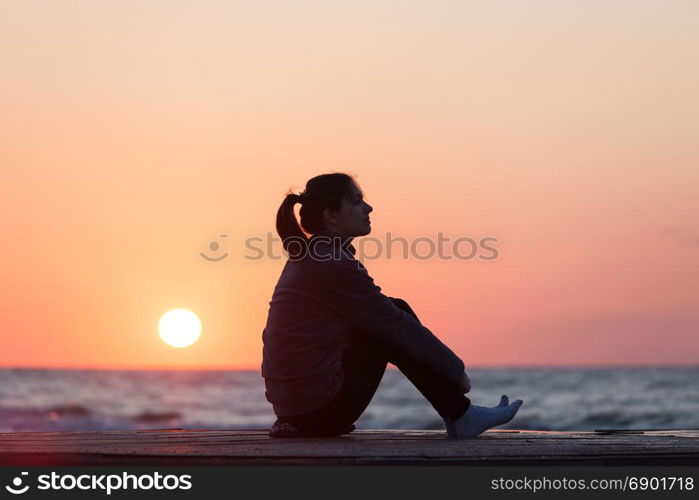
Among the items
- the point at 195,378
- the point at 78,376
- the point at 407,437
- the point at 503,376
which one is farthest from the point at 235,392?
the point at 407,437

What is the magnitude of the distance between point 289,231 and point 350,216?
1.05 ft

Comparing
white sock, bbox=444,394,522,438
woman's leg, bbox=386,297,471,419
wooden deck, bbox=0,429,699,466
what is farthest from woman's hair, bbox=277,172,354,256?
white sock, bbox=444,394,522,438

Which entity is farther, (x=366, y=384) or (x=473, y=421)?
(x=473, y=421)

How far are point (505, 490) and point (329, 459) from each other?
2.38 ft

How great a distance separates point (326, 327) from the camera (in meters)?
5.51

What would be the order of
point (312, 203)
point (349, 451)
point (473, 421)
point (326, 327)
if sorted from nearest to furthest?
point (349, 451) → point (326, 327) → point (312, 203) → point (473, 421)

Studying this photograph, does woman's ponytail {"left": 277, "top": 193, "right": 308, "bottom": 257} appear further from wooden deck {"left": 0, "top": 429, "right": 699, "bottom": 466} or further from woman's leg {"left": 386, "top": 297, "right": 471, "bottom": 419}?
wooden deck {"left": 0, "top": 429, "right": 699, "bottom": 466}

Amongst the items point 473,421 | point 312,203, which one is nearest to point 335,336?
point 312,203

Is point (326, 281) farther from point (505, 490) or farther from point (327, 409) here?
point (505, 490)

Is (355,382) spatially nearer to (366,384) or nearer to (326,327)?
(366,384)

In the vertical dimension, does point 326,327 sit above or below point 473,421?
above

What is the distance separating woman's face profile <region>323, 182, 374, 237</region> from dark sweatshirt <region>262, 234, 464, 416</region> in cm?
7

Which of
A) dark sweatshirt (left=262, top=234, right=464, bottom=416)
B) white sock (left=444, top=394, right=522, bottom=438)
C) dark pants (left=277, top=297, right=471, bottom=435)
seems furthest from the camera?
white sock (left=444, top=394, right=522, bottom=438)

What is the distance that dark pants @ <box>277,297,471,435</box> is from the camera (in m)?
5.53
